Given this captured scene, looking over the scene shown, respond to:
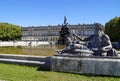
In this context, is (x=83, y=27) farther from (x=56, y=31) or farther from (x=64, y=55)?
(x=64, y=55)

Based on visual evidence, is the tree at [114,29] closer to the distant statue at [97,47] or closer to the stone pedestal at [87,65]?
the distant statue at [97,47]

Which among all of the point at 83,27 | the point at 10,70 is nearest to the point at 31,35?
the point at 83,27

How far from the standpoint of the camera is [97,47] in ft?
38.1

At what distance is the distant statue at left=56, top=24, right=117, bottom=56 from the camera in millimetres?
10945

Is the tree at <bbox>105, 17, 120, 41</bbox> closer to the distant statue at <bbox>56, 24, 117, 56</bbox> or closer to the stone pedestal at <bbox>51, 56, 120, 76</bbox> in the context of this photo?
the distant statue at <bbox>56, 24, 117, 56</bbox>

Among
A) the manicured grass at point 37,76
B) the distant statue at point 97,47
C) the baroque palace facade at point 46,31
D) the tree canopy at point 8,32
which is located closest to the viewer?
the manicured grass at point 37,76

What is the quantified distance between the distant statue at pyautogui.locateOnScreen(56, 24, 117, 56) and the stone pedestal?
24.6 inches

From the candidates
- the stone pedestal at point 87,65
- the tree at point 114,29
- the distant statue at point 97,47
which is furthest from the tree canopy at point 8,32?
the stone pedestal at point 87,65

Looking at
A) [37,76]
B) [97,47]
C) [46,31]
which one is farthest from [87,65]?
[46,31]

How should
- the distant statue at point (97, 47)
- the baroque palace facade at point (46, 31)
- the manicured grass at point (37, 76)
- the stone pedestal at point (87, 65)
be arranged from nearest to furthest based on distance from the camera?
the manicured grass at point (37, 76)
the stone pedestal at point (87, 65)
the distant statue at point (97, 47)
the baroque palace facade at point (46, 31)

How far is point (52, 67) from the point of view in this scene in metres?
11.0

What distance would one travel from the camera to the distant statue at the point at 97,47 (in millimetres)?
10945

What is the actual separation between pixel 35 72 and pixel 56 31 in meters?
121

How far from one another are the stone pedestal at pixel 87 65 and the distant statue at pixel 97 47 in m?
0.63
